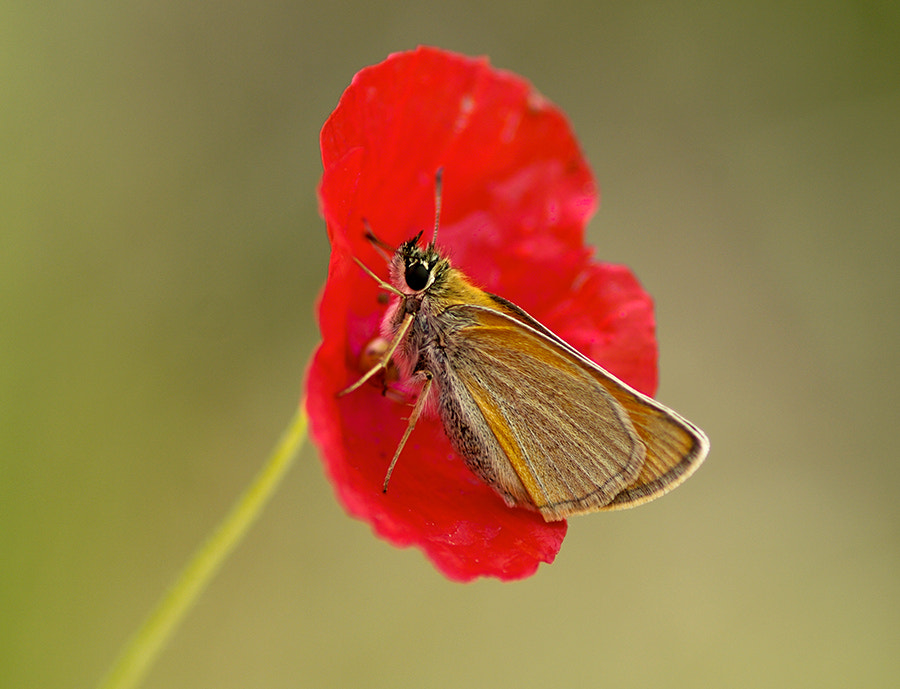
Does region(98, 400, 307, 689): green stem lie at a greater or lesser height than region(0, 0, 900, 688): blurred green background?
lesser

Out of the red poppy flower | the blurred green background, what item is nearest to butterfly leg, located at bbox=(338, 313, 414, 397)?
the red poppy flower

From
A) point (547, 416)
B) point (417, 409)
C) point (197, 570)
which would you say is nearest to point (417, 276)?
point (417, 409)

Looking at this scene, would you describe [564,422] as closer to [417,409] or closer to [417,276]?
[417,409]

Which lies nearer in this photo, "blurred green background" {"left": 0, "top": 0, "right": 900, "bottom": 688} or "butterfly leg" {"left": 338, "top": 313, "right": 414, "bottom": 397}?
"butterfly leg" {"left": 338, "top": 313, "right": 414, "bottom": 397}

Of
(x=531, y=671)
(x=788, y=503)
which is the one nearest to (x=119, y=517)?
(x=531, y=671)

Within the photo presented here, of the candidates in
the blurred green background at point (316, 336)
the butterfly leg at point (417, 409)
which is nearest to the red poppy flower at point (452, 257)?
the butterfly leg at point (417, 409)

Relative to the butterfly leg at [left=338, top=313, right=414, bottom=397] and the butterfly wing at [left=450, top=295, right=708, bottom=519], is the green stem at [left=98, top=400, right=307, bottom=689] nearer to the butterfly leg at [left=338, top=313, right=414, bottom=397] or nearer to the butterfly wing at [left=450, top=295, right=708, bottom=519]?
the butterfly leg at [left=338, top=313, right=414, bottom=397]
